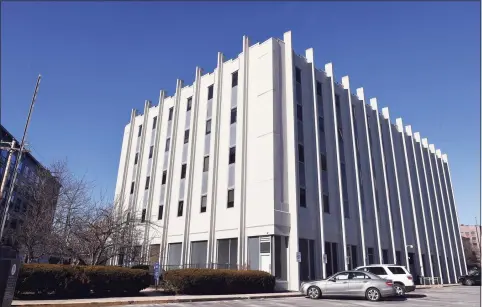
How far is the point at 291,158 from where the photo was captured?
25.7m

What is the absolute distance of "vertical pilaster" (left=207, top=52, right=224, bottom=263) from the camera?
27.4m

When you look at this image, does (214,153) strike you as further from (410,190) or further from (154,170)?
(410,190)

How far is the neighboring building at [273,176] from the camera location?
82.5 feet

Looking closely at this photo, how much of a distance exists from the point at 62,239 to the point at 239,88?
55.6 feet

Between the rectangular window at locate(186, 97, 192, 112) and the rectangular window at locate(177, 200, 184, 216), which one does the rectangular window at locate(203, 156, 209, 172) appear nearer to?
the rectangular window at locate(177, 200, 184, 216)

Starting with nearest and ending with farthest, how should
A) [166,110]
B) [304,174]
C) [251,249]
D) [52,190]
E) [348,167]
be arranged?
[251,249] → [304,174] → [52,190] → [348,167] → [166,110]

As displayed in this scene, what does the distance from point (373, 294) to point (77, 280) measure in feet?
44.3

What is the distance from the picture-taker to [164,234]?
3200 cm

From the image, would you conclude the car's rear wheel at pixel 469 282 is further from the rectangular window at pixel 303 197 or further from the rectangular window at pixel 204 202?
the rectangular window at pixel 204 202

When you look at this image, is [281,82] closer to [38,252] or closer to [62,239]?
[62,239]

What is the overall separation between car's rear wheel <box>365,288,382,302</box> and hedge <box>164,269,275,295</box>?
594 cm

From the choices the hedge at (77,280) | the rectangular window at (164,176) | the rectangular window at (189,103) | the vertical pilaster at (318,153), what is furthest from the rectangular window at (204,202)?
the hedge at (77,280)

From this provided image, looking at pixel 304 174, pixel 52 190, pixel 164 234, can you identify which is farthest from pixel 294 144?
pixel 52 190

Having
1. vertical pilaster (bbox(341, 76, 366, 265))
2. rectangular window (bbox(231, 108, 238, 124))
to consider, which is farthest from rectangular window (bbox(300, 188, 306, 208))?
rectangular window (bbox(231, 108, 238, 124))
